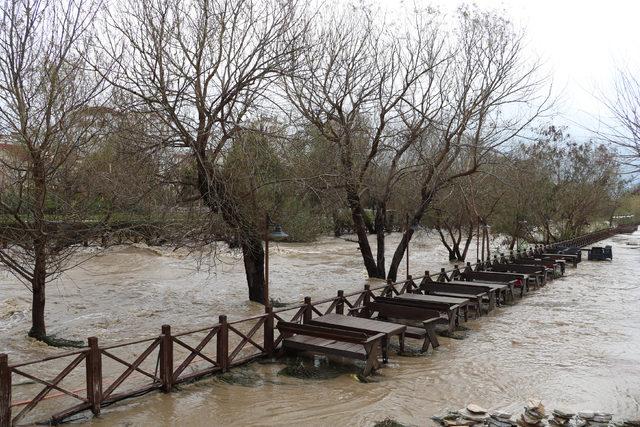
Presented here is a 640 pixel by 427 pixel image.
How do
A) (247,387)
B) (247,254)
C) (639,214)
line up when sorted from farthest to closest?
(639,214) < (247,254) < (247,387)

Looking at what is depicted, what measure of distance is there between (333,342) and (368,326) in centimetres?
86

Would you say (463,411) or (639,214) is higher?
(639,214)

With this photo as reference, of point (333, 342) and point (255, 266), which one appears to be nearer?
point (333, 342)

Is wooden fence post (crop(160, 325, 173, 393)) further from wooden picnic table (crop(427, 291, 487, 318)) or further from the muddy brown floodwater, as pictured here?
wooden picnic table (crop(427, 291, 487, 318))

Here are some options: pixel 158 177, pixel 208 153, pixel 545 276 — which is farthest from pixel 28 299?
pixel 545 276

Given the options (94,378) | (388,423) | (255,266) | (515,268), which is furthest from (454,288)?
(94,378)

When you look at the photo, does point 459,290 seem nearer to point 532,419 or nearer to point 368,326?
point 368,326

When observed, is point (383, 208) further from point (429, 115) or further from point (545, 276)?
point (545, 276)

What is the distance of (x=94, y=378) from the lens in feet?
24.7

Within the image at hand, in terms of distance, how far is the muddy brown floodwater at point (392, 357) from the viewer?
8070 mm

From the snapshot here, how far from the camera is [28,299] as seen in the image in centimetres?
1841

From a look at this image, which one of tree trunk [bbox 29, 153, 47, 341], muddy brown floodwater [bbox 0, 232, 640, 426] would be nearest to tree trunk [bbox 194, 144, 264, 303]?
muddy brown floodwater [bbox 0, 232, 640, 426]

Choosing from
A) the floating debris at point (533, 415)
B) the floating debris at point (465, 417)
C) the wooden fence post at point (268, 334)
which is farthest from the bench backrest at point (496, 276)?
the floating debris at point (465, 417)

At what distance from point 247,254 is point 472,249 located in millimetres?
29466
